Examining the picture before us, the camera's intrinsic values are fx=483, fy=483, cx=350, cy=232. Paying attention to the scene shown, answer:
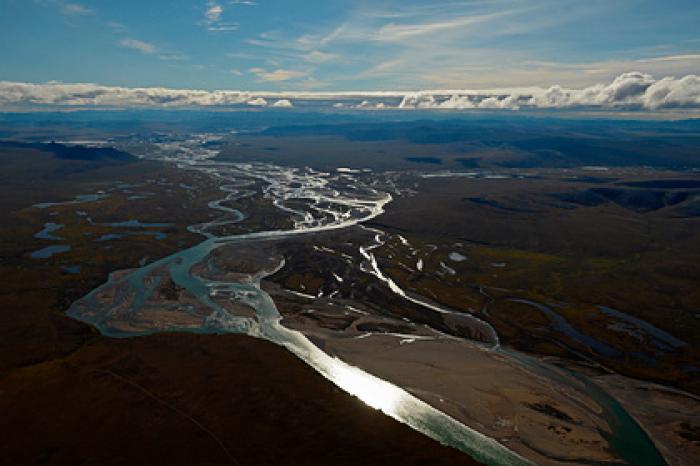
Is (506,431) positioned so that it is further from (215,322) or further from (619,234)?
(619,234)

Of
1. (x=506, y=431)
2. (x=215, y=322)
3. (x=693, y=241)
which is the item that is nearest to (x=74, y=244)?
(x=215, y=322)

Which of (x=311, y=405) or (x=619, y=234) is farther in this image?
(x=619, y=234)

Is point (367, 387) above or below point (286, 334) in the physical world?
below

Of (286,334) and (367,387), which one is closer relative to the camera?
(367,387)

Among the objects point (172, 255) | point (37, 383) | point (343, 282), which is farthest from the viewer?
point (172, 255)

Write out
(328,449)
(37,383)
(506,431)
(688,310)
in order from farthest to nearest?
1. (688,310)
2. (37,383)
3. (506,431)
4. (328,449)

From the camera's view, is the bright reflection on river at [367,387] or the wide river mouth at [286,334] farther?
the bright reflection on river at [367,387]

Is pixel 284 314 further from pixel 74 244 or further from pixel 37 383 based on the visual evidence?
pixel 74 244
